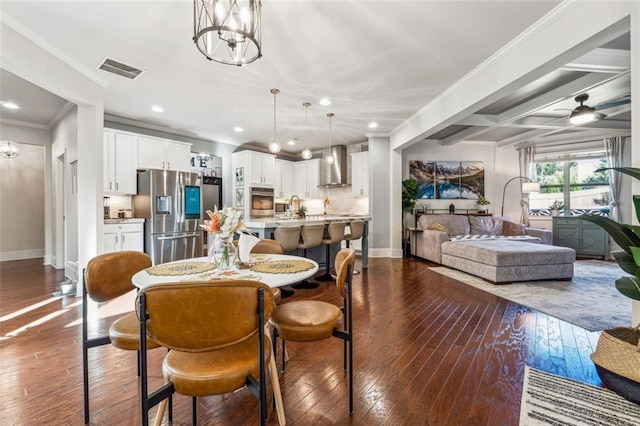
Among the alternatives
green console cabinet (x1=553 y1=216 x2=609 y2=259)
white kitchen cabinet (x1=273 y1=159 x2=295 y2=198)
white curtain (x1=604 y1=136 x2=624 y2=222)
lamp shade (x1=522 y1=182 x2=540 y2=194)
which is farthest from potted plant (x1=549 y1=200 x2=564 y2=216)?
white kitchen cabinet (x1=273 y1=159 x2=295 y2=198)

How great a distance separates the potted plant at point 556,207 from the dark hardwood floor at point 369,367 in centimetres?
463

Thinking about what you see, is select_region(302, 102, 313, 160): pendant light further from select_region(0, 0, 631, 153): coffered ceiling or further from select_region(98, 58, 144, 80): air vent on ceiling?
select_region(98, 58, 144, 80): air vent on ceiling

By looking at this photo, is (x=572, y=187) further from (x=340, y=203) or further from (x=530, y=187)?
(x=340, y=203)

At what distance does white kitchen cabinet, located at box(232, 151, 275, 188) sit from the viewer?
6.82m

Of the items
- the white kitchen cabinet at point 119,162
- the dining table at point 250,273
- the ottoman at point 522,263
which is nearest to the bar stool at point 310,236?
the dining table at point 250,273

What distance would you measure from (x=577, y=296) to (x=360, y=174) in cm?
455

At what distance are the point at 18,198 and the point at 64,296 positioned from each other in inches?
173

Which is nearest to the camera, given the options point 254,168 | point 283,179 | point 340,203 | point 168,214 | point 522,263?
point 522,263

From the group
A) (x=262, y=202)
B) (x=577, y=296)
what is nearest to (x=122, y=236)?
(x=262, y=202)

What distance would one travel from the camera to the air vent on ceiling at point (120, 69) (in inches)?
129

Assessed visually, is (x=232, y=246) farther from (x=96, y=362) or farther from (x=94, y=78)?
(x=94, y=78)

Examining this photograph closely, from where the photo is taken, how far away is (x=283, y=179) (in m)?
7.96

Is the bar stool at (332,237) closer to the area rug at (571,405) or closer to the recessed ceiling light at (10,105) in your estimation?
the area rug at (571,405)

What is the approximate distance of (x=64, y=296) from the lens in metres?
3.74
